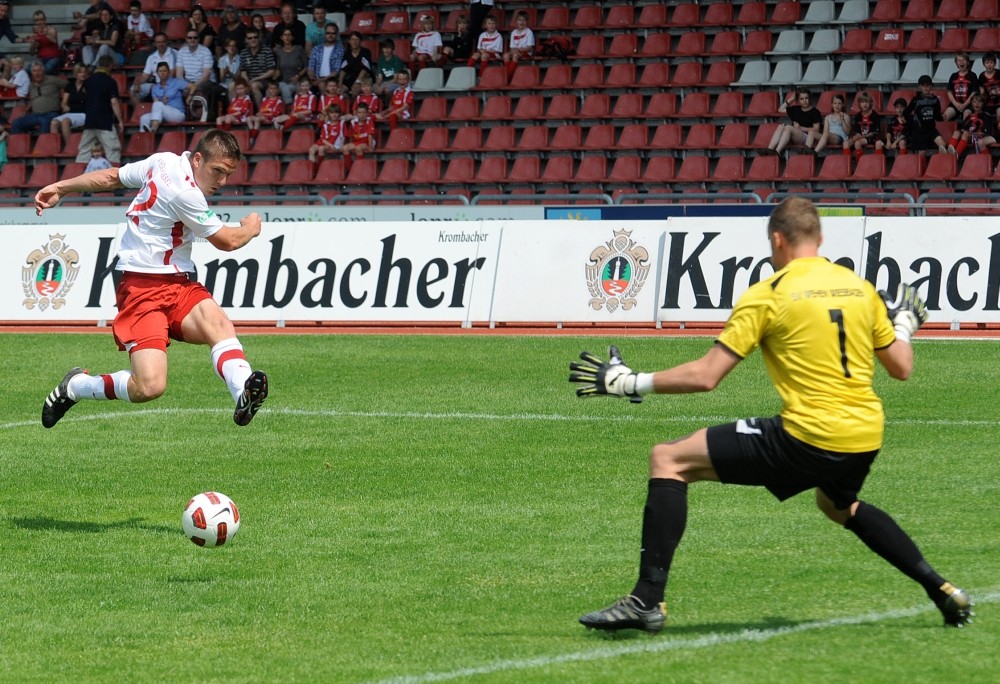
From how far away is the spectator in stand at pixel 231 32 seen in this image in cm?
2989

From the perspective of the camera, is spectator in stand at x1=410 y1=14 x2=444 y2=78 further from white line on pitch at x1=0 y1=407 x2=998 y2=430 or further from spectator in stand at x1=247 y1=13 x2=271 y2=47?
white line on pitch at x1=0 y1=407 x2=998 y2=430

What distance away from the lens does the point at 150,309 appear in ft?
30.7

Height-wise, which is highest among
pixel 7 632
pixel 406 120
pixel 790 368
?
pixel 406 120

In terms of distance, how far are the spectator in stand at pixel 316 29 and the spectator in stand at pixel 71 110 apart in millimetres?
4543

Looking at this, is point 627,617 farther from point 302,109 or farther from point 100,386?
point 302,109

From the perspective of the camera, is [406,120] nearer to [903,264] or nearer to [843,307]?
[903,264]

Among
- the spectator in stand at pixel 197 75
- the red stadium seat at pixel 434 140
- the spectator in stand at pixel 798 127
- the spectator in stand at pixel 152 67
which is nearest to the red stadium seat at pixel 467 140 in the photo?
the red stadium seat at pixel 434 140

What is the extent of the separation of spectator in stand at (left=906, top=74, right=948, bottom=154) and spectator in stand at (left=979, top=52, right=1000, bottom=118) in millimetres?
743

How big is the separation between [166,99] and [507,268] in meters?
12.9

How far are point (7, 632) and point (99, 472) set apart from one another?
4.19 m

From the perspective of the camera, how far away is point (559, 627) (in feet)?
21.0

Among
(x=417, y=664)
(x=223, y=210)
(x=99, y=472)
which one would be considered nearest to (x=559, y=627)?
(x=417, y=664)

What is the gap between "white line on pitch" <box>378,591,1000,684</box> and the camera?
5.66 metres

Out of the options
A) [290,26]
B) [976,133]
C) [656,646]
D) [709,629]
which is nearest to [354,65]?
[290,26]
